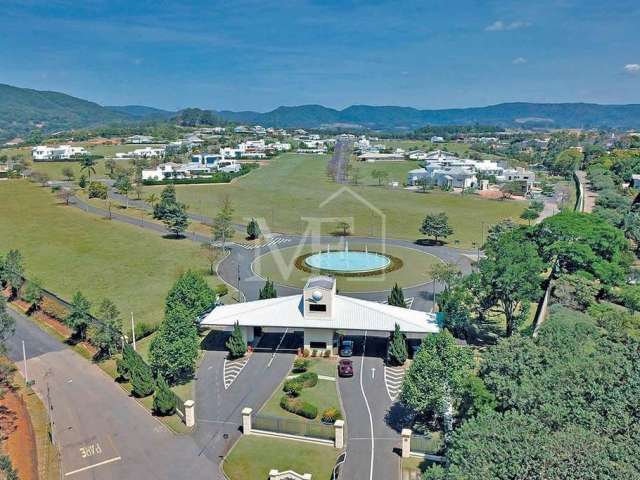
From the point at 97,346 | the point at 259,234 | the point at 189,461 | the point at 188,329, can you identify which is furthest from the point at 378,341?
the point at 259,234

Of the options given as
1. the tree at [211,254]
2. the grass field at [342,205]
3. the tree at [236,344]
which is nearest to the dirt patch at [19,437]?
the tree at [236,344]

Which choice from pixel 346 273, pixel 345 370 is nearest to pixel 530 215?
pixel 346 273

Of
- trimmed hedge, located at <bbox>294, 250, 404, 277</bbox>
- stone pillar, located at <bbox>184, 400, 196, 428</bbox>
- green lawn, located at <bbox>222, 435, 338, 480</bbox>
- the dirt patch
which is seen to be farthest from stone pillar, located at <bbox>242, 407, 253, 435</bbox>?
trimmed hedge, located at <bbox>294, 250, 404, 277</bbox>

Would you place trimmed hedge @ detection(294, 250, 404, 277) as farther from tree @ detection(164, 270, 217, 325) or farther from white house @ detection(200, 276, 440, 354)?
tree @ detection(164, 270, 217, 325)

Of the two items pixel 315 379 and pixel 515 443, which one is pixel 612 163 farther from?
pixel 515 443

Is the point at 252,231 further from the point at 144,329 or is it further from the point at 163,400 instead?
the point at 163,400

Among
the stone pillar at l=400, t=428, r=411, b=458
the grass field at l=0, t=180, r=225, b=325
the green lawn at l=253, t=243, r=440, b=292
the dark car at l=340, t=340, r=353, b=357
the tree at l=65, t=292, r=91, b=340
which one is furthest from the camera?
the green lawn at l=253, t=243, r=440, b=292
